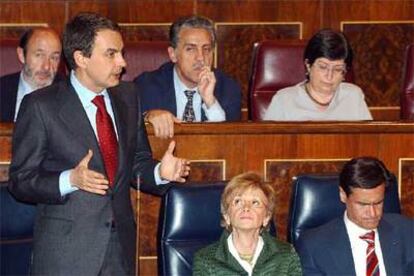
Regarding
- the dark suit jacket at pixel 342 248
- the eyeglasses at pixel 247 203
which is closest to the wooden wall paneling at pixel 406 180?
the dark suit jacket at pixel 342 248

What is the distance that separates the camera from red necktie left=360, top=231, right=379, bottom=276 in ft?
9.06

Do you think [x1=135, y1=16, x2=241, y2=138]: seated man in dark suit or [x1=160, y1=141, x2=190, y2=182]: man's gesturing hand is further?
[x1=135, y1=16, x2=241, y2=138]: seated man in dark suit

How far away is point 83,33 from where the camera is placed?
8.43ft

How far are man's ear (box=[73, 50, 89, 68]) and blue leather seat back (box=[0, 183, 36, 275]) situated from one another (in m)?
0.45

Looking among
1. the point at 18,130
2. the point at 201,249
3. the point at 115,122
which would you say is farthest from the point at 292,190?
the point at 18,130

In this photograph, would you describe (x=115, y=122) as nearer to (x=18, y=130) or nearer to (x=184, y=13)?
(x=18, y=130)

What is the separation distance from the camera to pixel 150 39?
4621 millimetres

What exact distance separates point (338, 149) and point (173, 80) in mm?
712

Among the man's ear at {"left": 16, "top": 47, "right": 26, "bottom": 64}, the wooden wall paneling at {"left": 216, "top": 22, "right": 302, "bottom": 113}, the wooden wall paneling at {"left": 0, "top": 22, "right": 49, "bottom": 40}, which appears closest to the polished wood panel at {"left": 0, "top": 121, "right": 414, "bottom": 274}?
the man's ear at {"left": 16, "top": 47, "right": 26, "bottom": 64}

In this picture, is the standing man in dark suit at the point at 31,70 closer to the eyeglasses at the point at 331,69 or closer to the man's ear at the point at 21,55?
the man's ear at the point at 21,55

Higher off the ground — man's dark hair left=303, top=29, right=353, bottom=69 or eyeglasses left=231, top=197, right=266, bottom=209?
man's dark hair left=303, top=29, right=353, bottom=69

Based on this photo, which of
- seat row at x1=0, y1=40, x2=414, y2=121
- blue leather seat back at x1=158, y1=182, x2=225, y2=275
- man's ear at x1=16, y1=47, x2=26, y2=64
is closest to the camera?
blue leather seat back at x1=158, y1=182, x2=225, y2=275

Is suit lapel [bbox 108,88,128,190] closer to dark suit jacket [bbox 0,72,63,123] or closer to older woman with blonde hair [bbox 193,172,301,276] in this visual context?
older woman with blonde hair [bbox 193,172,301,276]

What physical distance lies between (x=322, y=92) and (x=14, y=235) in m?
1.23
